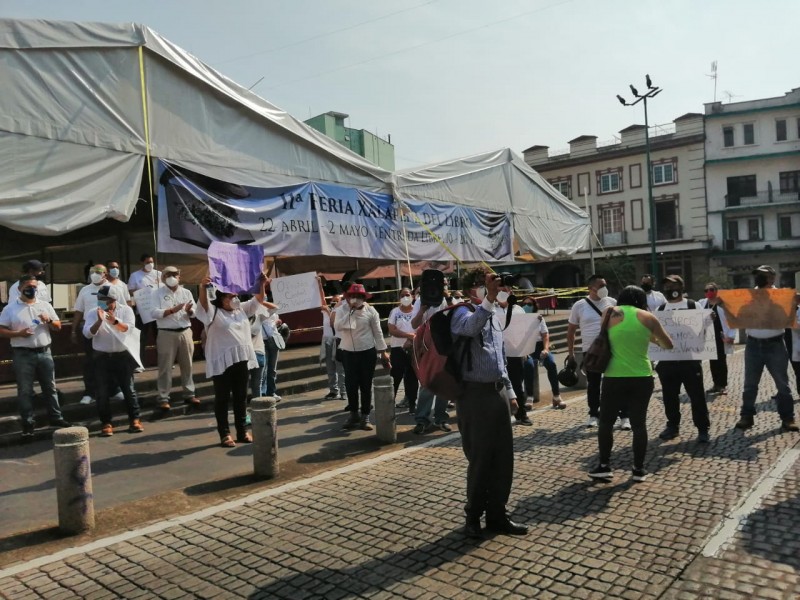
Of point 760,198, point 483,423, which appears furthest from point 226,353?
point 760,198

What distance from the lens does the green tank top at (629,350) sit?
5375 mm

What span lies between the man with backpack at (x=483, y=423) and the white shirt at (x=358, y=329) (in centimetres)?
353

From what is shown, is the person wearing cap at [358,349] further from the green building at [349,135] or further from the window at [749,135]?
the window at [749,135]

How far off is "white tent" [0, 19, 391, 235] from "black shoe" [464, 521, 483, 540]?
656cm

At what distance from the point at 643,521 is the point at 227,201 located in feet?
25.6

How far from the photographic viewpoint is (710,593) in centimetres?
337

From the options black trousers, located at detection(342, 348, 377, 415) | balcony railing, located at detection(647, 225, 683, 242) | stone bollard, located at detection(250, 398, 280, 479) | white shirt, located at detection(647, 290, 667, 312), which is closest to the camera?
stone bollard, located at detection(250, 398, 280, 479)

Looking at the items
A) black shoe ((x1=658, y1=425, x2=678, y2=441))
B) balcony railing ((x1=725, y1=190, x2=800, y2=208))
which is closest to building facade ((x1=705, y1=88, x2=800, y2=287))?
balcony railing ((x1=725, y1=190, x2=800, y2=208))

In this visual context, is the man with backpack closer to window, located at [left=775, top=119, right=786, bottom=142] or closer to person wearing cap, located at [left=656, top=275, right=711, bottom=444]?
person wearing cap, located at [left=656, top=275, right=711, bottom=444]

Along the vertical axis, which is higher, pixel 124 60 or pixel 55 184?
pixel 124 60

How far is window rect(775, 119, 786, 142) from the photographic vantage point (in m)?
41.0

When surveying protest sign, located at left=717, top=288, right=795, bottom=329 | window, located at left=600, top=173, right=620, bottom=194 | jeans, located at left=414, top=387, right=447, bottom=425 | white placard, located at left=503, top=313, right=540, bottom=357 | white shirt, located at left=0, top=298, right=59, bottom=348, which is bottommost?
jeans, located at left=414, top=387, right=447, bottom=425

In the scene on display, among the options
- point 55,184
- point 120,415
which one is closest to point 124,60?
point 55,184

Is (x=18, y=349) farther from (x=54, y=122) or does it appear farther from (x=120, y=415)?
(x=54, y=122)
